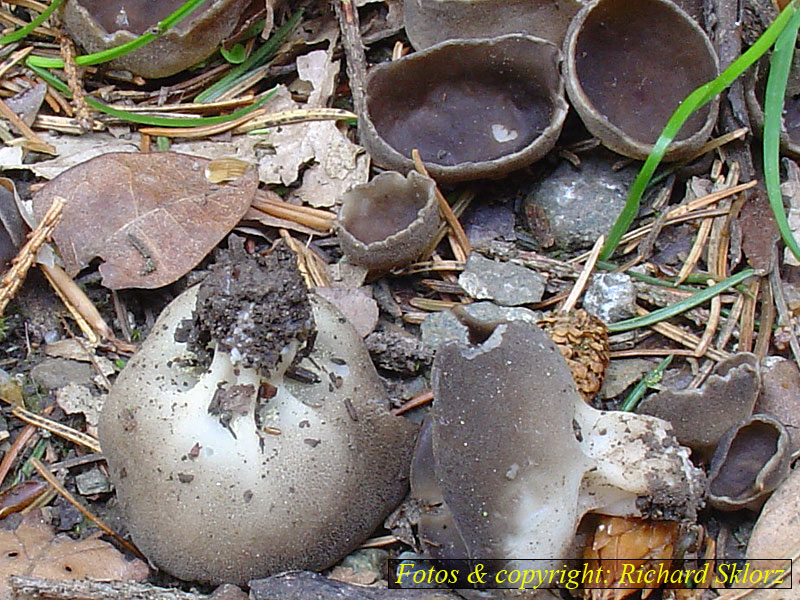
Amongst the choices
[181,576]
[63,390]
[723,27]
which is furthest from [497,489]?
[723,27]

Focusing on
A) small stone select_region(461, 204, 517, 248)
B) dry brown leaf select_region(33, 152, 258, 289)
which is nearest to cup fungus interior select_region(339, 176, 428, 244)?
small stone select_region(461, 204, 517, 248)

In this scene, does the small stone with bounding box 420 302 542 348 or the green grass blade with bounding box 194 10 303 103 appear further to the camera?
the green grass blade with bounding box 194 10 303 103

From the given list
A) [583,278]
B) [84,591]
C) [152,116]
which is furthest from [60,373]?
[583,278]

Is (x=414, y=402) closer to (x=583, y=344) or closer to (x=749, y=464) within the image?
(x=583, y=344)

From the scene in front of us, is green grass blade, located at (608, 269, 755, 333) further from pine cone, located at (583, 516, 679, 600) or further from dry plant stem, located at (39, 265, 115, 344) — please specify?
dry plant stem, located at (39, 265, 115, 344)

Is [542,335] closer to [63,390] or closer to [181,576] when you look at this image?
[181,576]

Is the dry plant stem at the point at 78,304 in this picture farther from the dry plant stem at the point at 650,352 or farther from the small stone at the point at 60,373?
the dry plant stem at the point at 650,352
